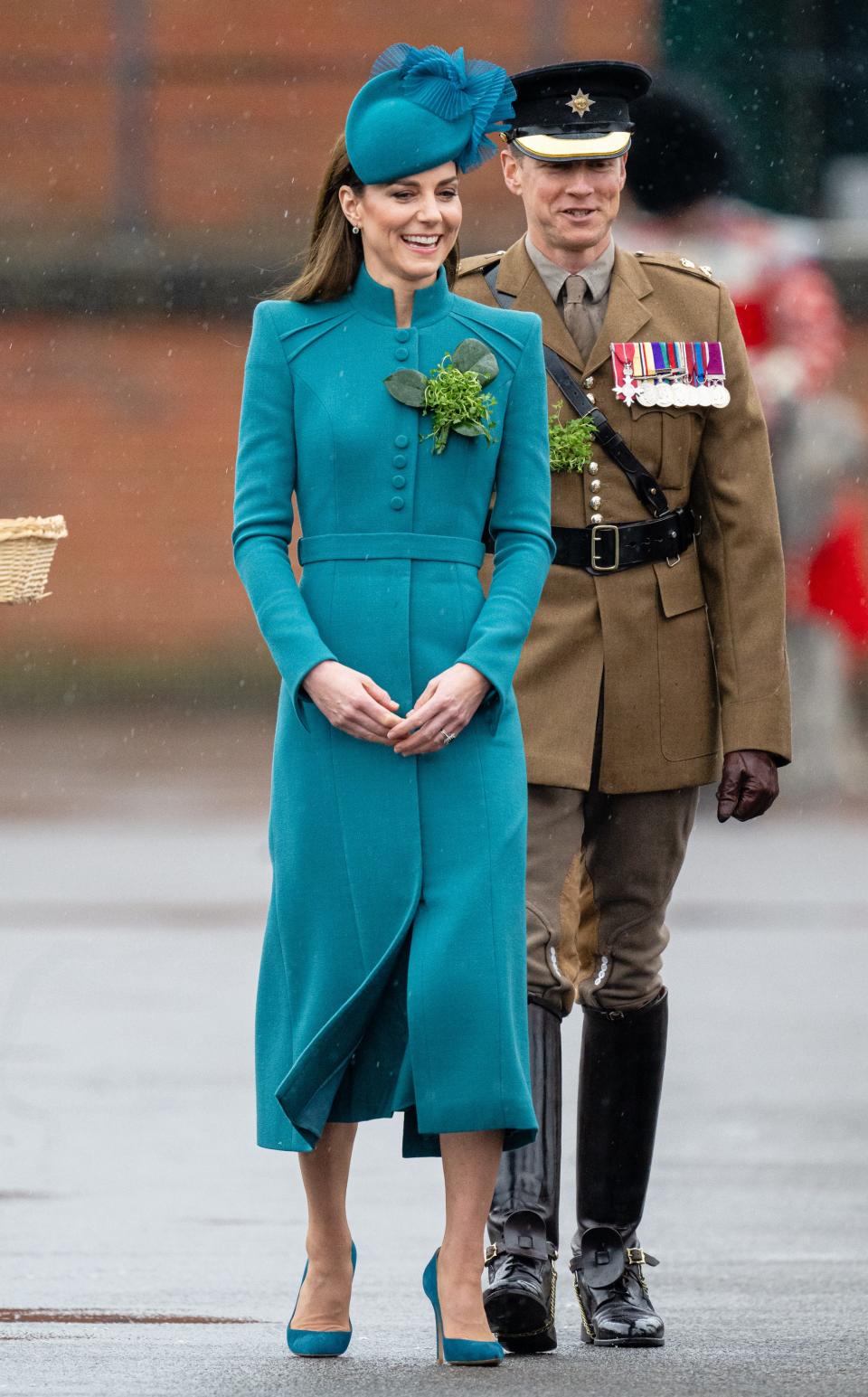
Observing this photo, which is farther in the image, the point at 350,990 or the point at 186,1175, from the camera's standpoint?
the point at 186,1175

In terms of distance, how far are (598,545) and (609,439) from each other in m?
0.18

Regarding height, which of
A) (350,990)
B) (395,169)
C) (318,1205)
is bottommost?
(318,1205)

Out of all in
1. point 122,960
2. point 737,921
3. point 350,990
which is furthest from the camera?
point 737,921

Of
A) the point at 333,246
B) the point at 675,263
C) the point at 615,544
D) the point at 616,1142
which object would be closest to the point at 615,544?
the point at 615,544

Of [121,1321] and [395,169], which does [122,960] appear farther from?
[395,169]

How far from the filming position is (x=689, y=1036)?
809 centimetres

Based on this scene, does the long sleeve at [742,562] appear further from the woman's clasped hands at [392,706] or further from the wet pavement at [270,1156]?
the wet pavement at [270,1156]

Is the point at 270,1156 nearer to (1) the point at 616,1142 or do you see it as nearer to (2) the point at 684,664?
(1) the point at 616,1142

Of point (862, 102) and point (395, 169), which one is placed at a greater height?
point (395, 169)

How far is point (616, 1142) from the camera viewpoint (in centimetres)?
492

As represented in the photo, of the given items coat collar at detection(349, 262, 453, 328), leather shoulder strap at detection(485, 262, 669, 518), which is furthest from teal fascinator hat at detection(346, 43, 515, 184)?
leather shoulder strap at detection(485, 262, 669, 518)

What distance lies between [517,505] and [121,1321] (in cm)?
153

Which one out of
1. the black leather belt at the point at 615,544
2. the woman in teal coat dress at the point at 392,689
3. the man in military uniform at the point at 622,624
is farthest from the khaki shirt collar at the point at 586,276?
the woman in teal coat dress at the point at 392,689

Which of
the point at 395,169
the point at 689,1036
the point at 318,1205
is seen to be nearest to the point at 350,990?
the point at 318,1205
